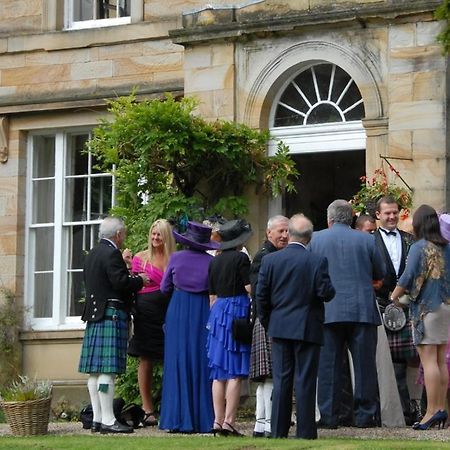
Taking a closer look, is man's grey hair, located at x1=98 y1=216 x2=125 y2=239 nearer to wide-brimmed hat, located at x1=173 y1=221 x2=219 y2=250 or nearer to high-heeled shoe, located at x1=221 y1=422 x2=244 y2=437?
wide-brimmed hat, located at x1=173 y1=221 x2=219 y2=250

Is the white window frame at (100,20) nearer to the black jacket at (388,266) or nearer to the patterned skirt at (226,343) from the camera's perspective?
the black jacket at (388,266)

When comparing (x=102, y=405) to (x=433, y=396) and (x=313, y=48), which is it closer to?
(x=433, y=396)

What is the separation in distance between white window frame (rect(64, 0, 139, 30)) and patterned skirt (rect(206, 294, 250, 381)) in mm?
6740

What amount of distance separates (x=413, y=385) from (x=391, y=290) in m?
0.90

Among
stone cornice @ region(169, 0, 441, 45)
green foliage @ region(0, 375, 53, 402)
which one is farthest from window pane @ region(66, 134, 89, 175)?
green foliage @ region(0, 375, 53, 402)

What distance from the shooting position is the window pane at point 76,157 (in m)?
19.5

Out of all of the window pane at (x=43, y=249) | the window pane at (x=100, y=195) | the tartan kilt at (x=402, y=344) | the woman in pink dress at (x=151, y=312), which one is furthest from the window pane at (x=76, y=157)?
the tartan kilt at (x=402, y=344)

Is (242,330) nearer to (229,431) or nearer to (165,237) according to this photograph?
(229,431)

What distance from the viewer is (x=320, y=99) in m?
16.8

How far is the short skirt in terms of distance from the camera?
12.9 meters

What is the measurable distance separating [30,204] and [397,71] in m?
5.89

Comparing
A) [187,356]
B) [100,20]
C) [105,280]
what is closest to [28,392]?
[105,280]

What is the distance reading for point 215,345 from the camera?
13.1 m

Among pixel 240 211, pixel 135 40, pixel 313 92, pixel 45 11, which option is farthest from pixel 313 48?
pixel 45 11
